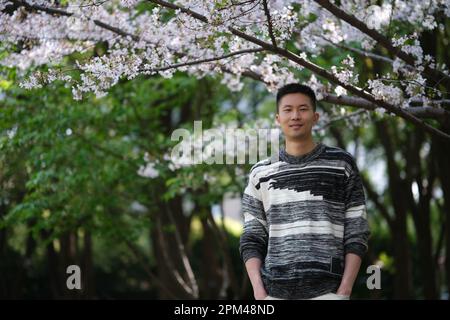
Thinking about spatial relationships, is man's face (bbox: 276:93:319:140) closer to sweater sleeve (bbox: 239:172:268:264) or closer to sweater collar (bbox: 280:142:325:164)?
sweater collar (bbox: 280:142:325:164)

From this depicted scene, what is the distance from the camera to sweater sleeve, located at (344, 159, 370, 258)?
10.8 ft

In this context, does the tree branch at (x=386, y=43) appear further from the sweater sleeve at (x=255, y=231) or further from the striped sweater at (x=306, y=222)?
the sweater sleeve at (x=255, y=231)

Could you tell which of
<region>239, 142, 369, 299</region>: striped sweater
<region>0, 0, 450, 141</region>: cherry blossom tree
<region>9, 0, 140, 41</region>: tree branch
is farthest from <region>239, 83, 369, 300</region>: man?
<region>9, 0, 140, 41</region>: tree branch

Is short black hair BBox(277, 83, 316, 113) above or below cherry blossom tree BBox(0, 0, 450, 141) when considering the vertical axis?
below

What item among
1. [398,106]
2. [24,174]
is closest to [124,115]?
[24,174]

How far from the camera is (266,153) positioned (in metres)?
7.38

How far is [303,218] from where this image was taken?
3.33 meters

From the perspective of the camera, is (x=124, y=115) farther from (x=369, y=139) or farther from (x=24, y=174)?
(x=369, y=139)

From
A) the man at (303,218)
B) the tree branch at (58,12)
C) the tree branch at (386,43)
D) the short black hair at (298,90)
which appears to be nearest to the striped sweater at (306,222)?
the man at (303,218)

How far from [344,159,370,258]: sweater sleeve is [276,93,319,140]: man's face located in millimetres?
323

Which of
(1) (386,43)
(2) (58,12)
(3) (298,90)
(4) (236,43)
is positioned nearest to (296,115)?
(3) (298,90)

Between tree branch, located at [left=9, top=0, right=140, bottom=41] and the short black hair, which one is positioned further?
tree branch, located at [left=9, top=0, right=140, bottom=41]

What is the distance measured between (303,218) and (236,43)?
73.0 inches
